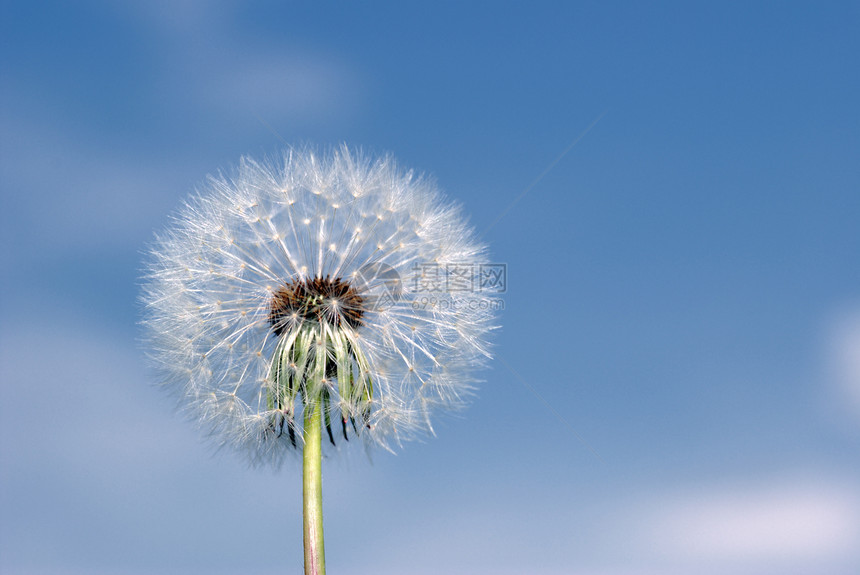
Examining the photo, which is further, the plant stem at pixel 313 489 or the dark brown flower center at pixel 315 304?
the dark brown flower center at pixel 315 304

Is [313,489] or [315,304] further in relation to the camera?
[315,304]

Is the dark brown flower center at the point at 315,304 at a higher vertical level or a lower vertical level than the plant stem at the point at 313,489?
higher

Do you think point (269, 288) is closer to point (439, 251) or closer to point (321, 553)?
point (439, 251)

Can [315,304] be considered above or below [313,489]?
above

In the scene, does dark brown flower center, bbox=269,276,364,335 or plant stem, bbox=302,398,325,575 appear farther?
dark brown flower center, bbox=269,276,364,335

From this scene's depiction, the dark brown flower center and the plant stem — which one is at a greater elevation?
the dark brown flower center
